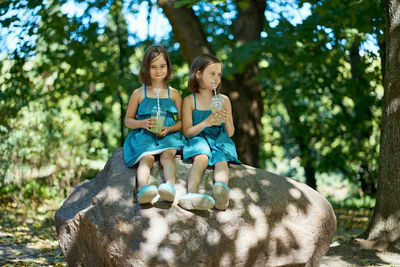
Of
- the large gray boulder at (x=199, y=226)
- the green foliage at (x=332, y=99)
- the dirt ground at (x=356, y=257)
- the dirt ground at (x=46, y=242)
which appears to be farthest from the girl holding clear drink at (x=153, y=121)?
the green foliage at (x=332, y=99)

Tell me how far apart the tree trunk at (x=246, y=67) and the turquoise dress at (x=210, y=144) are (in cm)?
269

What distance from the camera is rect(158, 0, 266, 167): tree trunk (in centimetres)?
642

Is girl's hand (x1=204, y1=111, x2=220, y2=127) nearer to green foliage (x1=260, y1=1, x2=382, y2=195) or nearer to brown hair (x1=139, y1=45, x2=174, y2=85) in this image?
brown hair (x1=139, y1=45, x2=174, y2=85)

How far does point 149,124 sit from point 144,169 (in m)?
0.41

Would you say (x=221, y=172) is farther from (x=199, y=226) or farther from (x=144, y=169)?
(x=144, y=169)

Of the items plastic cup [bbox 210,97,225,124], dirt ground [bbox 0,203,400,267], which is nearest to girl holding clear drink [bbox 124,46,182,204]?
plastic cup [bbox 210,97,225,124]

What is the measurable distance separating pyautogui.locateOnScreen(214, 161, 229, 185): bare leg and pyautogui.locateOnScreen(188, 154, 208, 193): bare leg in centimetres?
10

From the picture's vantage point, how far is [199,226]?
10.8ft

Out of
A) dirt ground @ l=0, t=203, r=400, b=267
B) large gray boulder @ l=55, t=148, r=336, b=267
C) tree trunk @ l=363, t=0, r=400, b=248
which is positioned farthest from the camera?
tree trunk @ l=363, t=0, r=400, b=248

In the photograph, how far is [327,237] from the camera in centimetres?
376

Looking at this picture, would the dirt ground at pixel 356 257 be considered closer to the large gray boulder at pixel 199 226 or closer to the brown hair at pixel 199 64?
the large gray boulder at pixel 199 226

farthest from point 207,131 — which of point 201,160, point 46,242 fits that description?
point 46,242

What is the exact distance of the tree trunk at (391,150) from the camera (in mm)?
4664

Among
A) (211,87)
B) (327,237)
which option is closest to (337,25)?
(211,87)
